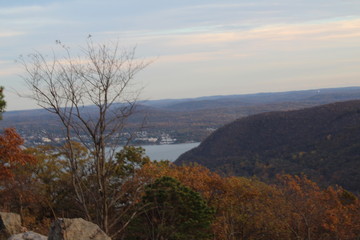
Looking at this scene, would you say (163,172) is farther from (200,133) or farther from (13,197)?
(200,133)

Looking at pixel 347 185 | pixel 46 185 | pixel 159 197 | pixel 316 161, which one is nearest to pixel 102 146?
pixel 159 197

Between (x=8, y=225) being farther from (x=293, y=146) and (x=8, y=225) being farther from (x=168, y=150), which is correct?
(x=168, y=150)

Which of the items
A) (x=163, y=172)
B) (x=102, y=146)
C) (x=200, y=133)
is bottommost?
(x=200, y=133)

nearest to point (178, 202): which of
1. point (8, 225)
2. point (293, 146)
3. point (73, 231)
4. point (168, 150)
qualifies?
point (8, 225)

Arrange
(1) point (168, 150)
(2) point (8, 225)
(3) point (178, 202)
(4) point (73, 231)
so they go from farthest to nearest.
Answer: (1) point (168, 150), (3) point (178, 202), (2) point (8, 225), (4) point (73, 231)

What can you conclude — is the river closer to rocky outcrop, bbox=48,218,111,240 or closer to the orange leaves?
the orange leaves

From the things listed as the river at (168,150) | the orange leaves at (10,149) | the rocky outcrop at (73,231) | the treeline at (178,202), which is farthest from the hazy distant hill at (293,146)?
the rocky outcrop at (73,231)
